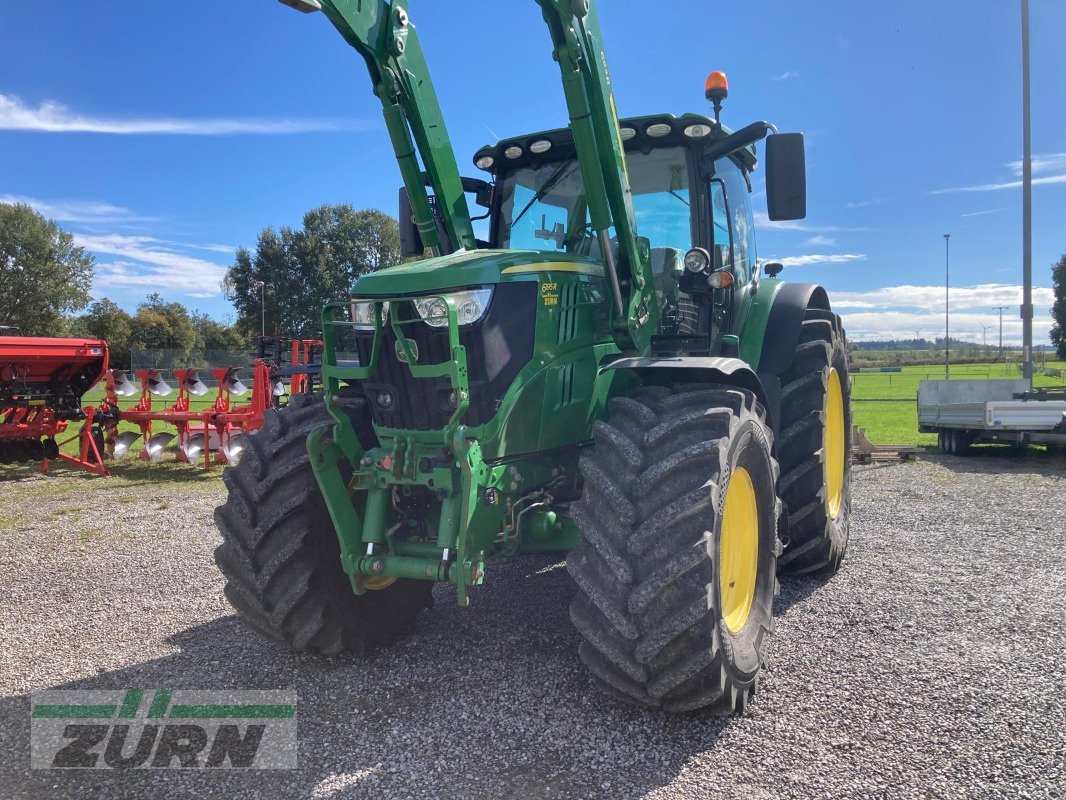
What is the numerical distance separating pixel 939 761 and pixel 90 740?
3480 millimetres

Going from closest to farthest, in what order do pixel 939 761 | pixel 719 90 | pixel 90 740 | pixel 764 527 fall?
1. pixel 939 761
2. pixel 90 740
3. pixel 764 527
4. pixel 719 90

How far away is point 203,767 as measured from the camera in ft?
10.2

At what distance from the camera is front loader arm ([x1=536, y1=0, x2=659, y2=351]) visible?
3648mm

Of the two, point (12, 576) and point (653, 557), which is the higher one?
point (653, 557)

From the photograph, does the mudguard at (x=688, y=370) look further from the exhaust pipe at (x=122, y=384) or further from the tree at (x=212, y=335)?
the tree at (x=212, y=335)

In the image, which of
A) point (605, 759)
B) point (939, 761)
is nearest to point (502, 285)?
point (605, 759)

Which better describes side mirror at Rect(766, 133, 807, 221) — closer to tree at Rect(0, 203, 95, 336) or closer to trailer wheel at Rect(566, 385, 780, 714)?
trailer wheel at Rect(566, 385, 780, 714)

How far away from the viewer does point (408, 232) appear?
4.99 meters

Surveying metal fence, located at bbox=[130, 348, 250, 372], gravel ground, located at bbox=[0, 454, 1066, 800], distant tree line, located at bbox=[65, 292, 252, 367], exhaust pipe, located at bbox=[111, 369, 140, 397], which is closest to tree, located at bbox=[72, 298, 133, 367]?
distant tree line, located at bbox=[65, 292, 252, 367]

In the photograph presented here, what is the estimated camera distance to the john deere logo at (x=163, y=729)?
Result: 3.15 meters

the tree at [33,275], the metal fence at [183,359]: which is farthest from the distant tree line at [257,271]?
the metal fence at [183,359]

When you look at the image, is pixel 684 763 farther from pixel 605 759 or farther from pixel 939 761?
pixel 939 761

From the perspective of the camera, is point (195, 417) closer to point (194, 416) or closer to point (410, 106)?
point (194, 416)

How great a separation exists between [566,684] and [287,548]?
148cm
